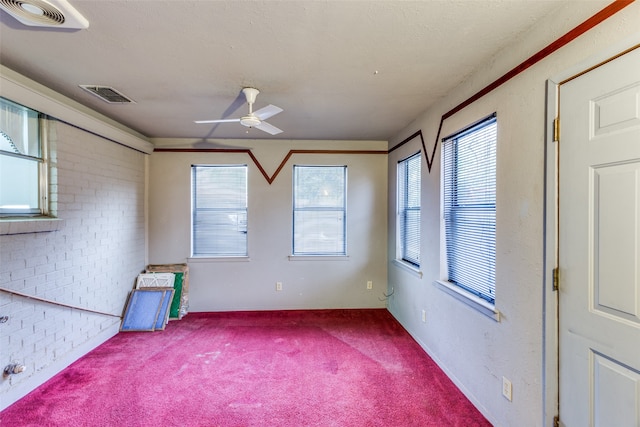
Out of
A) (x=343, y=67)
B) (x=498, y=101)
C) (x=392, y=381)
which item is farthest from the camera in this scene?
(x=392, y=381)

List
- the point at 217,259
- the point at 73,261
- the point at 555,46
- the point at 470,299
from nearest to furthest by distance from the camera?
1. the point at 555,46
2. the point at 470,299
3. the point at 73,261
4. the point at 217,259

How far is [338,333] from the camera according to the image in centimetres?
346

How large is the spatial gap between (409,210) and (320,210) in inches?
51.1

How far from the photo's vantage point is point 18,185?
232 centimetres

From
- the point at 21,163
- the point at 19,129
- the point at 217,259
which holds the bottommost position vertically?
the point at 217,259

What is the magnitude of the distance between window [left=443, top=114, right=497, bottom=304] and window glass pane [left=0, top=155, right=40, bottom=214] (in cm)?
355

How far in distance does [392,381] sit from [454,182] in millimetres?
1796

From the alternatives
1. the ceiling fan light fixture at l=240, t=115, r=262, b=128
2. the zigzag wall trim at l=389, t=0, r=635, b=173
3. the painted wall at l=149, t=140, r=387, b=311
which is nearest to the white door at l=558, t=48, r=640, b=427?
the zigzag wall trim at l=389, t=0, r=635, b=173

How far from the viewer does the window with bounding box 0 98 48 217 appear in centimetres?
219

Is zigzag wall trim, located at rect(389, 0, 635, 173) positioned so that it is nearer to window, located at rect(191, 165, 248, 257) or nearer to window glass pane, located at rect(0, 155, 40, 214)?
window, located at rect(191, 165, 248, 257)

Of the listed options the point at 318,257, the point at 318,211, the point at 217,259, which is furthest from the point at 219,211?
the point at 318,257

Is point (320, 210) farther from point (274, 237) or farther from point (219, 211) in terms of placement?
point (219, 211)

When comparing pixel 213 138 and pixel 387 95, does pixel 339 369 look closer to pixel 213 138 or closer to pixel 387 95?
pixel 387 95

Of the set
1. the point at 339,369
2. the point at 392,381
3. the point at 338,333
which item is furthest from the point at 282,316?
the point at 392,381
